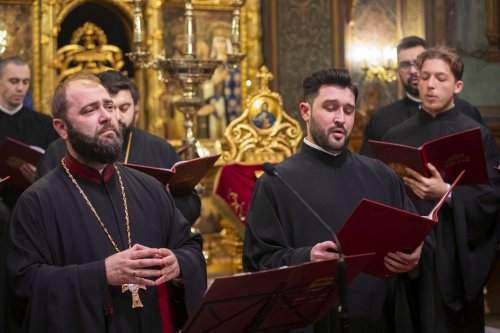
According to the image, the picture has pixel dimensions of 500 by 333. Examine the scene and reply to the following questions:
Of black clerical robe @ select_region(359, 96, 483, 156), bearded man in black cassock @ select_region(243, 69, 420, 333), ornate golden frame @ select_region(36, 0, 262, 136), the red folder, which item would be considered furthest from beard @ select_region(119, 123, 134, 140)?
ornate golden frame @ select_region(36, 0, 262, 136)

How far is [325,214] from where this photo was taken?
166 inches

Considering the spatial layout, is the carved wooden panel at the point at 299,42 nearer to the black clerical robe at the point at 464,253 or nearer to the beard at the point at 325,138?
the black clerical robe at the point at 464,253

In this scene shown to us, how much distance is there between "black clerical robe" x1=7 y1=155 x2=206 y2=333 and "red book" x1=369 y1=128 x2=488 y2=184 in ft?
4.57

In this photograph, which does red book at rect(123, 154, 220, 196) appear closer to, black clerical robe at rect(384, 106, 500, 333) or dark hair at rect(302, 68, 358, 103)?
dark hair at rect(302, 68, 358, 103)

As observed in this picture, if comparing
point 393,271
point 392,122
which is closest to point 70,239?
point 393,271

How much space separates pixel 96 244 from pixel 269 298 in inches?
30.1

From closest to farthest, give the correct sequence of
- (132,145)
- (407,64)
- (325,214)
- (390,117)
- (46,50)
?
(325,214) → (132,145) → (407,64) → (390,117) → (46,50)

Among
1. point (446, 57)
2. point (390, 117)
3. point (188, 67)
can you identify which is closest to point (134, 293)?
point (446, 57)

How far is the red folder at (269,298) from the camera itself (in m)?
3.17

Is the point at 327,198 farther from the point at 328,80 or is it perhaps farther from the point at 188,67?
the point at 188,67

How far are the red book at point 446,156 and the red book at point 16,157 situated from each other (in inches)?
86.2

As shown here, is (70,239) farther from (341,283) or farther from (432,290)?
(432,290)

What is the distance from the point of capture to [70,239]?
362 cm

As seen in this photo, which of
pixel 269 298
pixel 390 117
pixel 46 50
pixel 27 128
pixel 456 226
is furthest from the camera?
pixel 46 50
